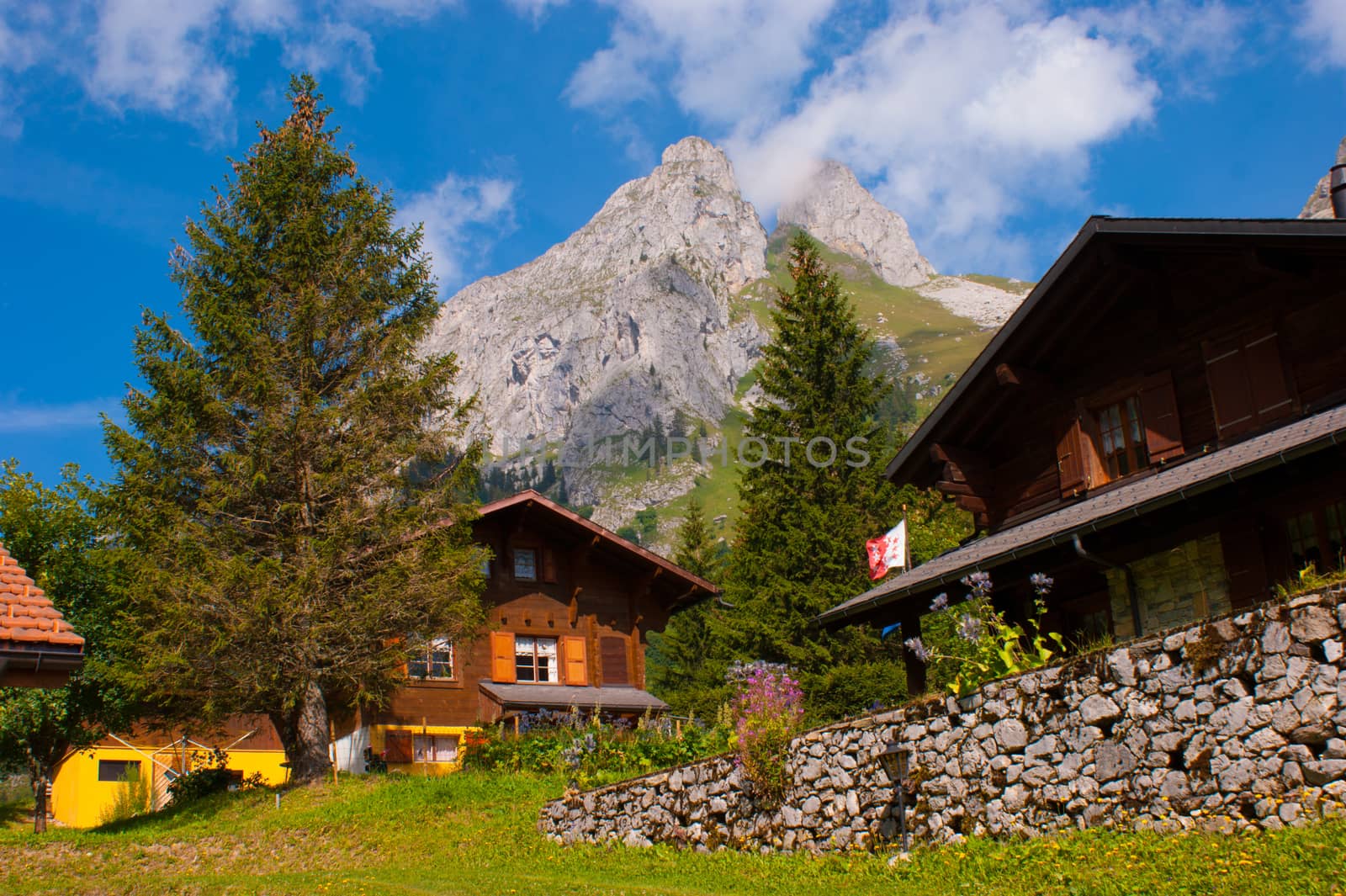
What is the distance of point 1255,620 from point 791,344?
2532cm

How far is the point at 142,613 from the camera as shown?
787 inches

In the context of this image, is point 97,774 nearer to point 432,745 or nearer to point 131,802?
point 131,802

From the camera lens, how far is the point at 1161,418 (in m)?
14.1

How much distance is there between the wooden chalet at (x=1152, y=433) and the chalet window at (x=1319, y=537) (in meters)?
0.02

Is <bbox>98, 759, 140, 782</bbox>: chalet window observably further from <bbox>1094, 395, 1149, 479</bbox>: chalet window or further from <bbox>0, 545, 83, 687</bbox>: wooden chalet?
<bbox>1094, 395, 1149, 479</bbox>: chalet window

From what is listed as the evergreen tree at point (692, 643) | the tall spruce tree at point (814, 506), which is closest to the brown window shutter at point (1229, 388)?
the tall spruce tree at point (814, 506)

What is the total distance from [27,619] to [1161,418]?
1248 centimetres

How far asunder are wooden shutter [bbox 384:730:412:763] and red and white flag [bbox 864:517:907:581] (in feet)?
44.7

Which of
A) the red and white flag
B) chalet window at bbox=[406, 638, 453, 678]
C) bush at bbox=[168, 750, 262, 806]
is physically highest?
Answer: the red and white flag

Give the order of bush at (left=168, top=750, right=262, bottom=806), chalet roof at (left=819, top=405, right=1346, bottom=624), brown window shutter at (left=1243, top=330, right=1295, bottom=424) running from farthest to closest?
bush at (left=168, top=750, right=262, bottom=806) → brown window shutter at (left=1243, top=330, right=1295, bottom=424) → chalet roof at (left=819, top=405, right=1346, bottom=624)

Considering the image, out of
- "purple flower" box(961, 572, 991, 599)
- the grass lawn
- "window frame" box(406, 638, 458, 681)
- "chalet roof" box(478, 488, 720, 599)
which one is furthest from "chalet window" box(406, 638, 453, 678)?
"purple flower" box(961, 572, 991, 599)

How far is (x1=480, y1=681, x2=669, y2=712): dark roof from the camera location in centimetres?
2705

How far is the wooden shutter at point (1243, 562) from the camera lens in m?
11.8

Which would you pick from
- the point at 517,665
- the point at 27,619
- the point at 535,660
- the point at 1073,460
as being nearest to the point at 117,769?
the point at 517,665
